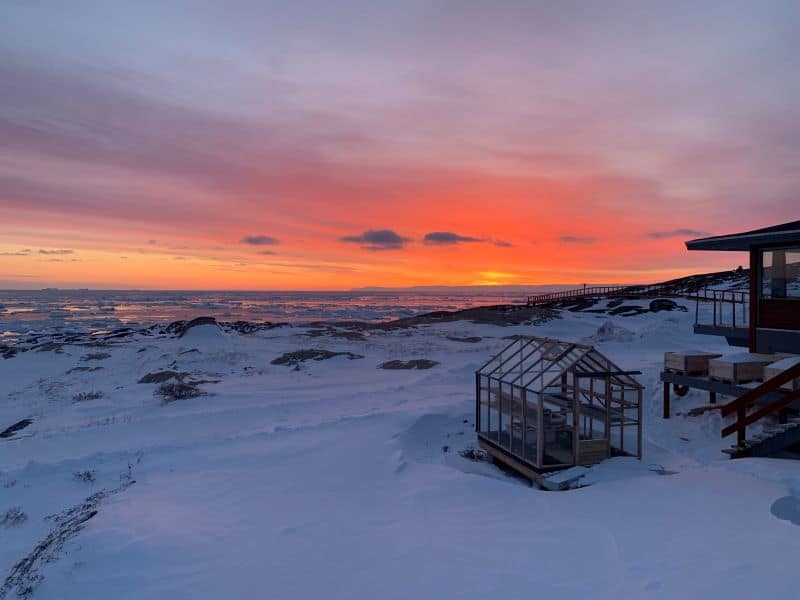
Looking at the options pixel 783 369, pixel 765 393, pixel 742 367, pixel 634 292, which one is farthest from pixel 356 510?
pixel 634 292

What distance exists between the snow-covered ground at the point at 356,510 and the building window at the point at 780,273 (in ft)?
14.6

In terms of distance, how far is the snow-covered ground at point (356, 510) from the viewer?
718 cm

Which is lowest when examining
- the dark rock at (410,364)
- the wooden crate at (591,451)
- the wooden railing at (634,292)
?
the dark rock at (410,364)

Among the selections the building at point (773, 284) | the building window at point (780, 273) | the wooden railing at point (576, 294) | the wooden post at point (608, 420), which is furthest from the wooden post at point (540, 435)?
the wooden railing at point (576, 294)

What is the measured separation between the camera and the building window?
51.5 ft

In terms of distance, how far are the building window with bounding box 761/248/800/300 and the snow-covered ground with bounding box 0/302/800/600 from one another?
444 centimetres

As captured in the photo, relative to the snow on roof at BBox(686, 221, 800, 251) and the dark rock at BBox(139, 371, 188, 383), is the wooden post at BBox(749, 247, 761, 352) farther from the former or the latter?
the dark rock at BBox(139, 371, 188, 383)

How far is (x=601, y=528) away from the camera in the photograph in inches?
333

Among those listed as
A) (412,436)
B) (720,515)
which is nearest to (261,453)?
(412,436)

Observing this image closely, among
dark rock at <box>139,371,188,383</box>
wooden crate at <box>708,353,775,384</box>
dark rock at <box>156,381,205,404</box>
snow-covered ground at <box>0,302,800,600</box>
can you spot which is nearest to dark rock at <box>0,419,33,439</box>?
snow-covered ground at <box>0,302,800,600</box>

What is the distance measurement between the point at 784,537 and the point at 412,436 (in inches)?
429

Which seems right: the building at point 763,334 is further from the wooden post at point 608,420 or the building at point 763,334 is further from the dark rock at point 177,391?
the dark rock at point 177,391

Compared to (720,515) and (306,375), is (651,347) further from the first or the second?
(720,515)

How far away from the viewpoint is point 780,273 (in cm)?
1623
